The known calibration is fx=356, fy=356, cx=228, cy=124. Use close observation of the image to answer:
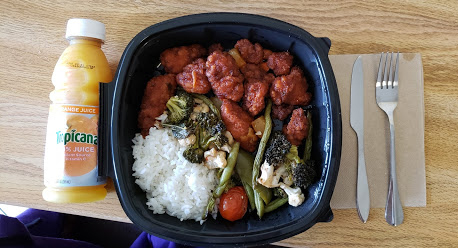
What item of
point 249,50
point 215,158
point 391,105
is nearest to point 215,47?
point 249,50

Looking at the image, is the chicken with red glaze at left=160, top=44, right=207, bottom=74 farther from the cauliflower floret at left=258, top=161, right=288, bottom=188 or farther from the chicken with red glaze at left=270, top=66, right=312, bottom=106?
the cauliflower floret at left=258, top=161, right=288, bottom=188

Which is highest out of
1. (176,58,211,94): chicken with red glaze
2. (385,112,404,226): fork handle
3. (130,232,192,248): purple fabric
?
(176,58,211,94): chicken with red glaze

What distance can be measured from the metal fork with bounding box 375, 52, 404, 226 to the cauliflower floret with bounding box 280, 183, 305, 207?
0.43 m

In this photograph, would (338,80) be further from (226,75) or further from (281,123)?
(226,75)

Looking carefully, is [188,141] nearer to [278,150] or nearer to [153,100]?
[153,100]

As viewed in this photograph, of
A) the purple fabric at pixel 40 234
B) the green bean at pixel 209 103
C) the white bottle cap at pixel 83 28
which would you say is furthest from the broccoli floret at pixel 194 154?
the purple fabric at pixel 40 234

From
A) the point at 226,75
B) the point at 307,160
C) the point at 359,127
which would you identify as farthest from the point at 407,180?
the point at 226,75

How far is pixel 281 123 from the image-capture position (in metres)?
1.64

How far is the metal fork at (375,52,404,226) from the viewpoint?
158 cm

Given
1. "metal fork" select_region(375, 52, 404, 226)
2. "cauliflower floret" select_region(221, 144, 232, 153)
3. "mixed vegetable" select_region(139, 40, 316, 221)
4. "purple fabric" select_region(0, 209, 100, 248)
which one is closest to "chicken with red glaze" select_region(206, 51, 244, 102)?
"mixed vegetable" select_region(139, 40, 316, 221)

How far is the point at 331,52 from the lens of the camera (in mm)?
1654

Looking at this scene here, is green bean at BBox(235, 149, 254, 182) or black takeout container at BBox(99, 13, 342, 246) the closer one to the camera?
black takeout container at BBox(99, 13, 342, 246)

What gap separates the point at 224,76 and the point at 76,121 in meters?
0.65

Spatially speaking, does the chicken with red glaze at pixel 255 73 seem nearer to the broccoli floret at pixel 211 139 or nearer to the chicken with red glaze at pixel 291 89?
the chicken with red glaze at pixel 291 89
